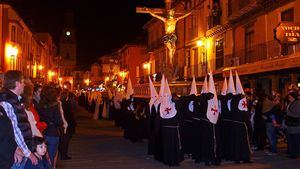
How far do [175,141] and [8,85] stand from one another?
6252 millimetres

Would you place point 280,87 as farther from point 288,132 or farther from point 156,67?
point 156,67

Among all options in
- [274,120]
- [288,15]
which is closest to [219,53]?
[288,15]

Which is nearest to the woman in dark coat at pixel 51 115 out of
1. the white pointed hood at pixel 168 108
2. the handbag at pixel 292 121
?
the white pointed hood at pixel 168 108

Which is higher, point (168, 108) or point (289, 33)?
point (289, 33)

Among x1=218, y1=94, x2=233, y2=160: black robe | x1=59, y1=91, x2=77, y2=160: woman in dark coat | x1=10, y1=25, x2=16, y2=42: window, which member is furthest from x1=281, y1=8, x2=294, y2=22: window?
x1=10, y1=25, x2=16, y2=42: window

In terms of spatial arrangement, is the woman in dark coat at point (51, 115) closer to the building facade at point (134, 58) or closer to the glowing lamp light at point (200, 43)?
the glowing lamp light at point (200, 43)

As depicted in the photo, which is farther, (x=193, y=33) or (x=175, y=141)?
(x=193, y=33)

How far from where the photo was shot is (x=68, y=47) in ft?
399

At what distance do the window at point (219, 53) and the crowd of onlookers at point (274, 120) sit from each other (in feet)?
50.0

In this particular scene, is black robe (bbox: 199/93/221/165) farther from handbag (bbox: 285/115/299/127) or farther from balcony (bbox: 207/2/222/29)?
balcony (bbox: 207/2/222/29)

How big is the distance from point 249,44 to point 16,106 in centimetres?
2129

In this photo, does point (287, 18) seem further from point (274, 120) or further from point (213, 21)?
point (213, 21)

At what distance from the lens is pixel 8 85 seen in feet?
18.2

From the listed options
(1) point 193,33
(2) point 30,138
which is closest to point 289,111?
(2) point 30,138
